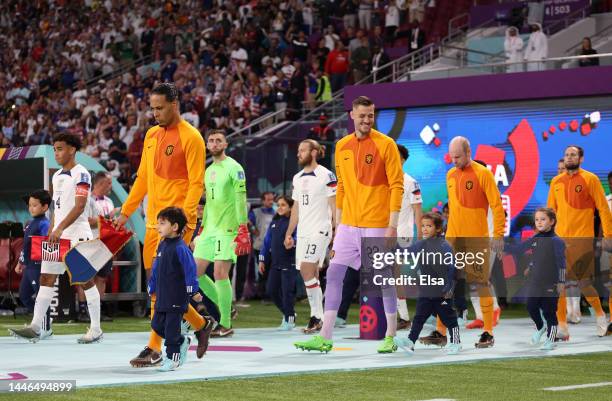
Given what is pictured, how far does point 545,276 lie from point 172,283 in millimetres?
4523

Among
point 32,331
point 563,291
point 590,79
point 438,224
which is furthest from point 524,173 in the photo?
point 32,331

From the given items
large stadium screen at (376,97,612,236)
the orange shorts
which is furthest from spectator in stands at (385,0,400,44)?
the orange shorts

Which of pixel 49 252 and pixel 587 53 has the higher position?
pixel 587 53

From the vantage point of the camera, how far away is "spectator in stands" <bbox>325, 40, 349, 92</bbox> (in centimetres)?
2511

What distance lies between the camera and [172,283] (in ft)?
30.4

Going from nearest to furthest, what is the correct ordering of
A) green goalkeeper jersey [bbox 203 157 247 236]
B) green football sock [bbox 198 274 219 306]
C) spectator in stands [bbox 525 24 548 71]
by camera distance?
green goalkeeper jersey [bbox 203 157 247 236], green football sock [bbox 198 274 219 306], spectator in stands [bbox 525 24 548 71]

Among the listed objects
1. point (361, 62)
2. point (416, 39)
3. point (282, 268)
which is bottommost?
point (282, 268)

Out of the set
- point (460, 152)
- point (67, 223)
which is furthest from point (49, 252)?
point (460, 152)

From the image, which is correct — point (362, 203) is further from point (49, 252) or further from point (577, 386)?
point (49, 252)

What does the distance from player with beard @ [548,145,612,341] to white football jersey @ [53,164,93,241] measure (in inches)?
222

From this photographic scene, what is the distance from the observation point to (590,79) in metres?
17.8

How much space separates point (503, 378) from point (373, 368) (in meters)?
1.12

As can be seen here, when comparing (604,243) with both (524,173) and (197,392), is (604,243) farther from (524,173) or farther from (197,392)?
(197,392)

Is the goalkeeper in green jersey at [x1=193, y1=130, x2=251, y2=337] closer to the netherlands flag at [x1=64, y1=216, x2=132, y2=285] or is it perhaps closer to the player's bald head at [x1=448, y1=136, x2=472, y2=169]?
the netherlands flag at [x1=64, y1=216, x2=132, y2=285]
